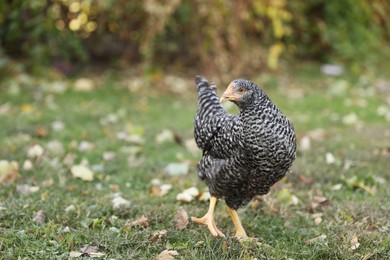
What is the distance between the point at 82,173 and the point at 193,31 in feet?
14.5

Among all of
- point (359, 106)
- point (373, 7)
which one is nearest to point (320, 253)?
point (359, 106)

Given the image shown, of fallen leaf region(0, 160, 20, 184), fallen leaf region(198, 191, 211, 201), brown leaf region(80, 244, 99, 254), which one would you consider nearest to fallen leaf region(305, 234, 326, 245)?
fallen leaf region(198, 191, 211, 201)

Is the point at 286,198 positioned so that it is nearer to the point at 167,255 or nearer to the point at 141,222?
the point at 141,222

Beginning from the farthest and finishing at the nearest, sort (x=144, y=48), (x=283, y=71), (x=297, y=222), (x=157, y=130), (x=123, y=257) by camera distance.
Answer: (x=283, y=71) → (x=144, y=48) → (x=157, y=130) → (x=297, y=222) → (x=123, y=257)

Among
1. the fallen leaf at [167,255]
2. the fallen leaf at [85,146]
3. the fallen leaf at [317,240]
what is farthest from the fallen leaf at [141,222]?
the fallen leaf at [85,146]

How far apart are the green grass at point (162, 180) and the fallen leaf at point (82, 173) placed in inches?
1.8

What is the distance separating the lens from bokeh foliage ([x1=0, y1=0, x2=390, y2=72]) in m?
8.13

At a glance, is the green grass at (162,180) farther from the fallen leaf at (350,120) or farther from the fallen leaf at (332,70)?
the fallen leaf at (332,70)

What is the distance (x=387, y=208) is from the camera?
3996 mm

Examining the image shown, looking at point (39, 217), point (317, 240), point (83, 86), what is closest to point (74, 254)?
point (39, 217)

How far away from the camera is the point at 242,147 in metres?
3.27

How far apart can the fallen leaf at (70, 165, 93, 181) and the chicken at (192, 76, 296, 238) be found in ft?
4.02

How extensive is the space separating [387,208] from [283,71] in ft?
18.5

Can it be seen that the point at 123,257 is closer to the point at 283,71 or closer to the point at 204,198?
the point at 204,198
